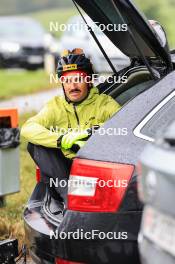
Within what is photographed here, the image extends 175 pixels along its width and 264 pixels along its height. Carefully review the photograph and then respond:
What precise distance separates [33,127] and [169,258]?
193 centimetres

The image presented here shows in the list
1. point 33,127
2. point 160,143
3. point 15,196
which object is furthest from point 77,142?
point 15,196

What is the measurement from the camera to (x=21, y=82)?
21.8m

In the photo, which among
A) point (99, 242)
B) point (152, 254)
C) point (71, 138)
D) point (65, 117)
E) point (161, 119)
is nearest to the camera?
point (152, 254)

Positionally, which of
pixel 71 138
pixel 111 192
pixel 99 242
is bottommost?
pixel 99 242

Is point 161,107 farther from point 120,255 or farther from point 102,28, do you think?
point 102,28

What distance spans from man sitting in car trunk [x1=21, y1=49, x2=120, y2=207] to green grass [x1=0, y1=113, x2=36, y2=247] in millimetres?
916

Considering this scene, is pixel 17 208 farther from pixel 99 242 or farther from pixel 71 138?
pixel 99 242

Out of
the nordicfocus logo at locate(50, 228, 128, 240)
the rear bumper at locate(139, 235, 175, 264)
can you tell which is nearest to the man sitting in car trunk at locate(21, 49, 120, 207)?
the nordicfocus logo at locate(50, 228, 128, 240)

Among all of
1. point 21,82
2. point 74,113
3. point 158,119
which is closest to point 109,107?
point 74,113

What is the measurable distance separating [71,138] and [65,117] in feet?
2.08

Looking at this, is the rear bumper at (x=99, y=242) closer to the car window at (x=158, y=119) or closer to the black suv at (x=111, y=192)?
the black suv at (x=111, y=192)

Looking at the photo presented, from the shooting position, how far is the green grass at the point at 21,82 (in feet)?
61.2

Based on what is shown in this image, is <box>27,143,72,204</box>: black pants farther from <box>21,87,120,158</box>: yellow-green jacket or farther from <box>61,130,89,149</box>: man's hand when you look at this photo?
<box>61,130,89,149</box>: man's hand

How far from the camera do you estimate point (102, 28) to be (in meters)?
5.30
